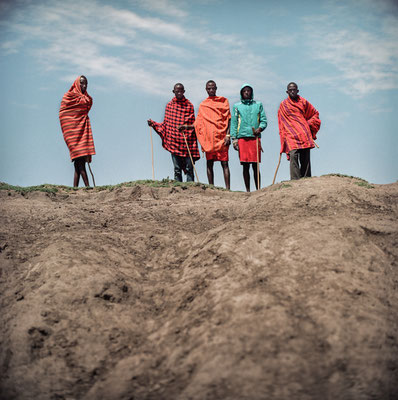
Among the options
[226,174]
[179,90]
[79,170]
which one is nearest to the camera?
[226,174]

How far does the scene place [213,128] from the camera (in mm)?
11688

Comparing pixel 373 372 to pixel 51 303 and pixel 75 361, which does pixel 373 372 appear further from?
pixel 51 303

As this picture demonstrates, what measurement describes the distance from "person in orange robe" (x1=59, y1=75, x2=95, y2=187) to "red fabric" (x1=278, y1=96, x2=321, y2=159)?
15.0 feet

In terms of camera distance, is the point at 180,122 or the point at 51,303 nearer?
the point at 51,303

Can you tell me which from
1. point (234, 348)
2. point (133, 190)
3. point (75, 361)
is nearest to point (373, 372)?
point (234, 348)

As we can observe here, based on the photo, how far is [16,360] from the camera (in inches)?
193

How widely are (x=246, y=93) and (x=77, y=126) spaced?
413cm

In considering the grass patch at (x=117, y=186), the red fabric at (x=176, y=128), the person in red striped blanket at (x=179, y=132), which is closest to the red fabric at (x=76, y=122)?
the grass patch at (x=117, y=186)

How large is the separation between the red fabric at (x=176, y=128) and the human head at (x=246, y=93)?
5.06 feet

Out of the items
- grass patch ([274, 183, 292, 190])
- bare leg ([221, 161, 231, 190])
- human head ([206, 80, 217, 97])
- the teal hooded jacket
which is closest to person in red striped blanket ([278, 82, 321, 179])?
the teal hooded jacket

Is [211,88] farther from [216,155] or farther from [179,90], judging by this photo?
[216,155]

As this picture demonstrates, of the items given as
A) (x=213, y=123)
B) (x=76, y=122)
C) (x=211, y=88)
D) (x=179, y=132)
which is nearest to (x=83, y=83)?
(x=76, y=122)

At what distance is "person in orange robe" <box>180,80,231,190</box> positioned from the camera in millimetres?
11555

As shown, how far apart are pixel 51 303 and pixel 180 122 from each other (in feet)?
24.1
